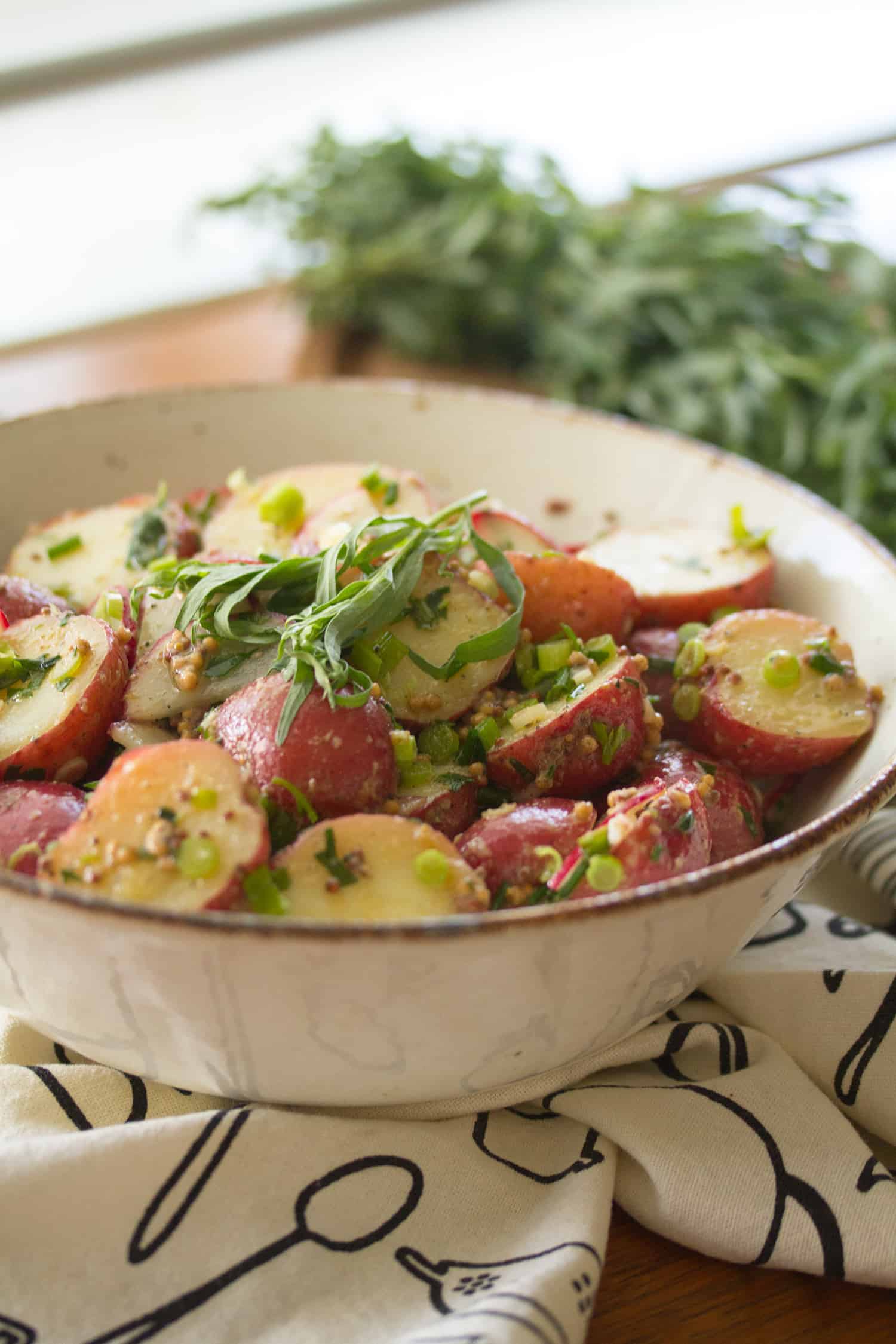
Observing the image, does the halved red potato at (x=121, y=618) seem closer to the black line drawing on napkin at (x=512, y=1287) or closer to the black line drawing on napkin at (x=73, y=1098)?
the black line drawing on napkin at (x=73, y=1098)

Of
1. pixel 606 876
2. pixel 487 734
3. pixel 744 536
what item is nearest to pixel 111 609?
pixel 487 734

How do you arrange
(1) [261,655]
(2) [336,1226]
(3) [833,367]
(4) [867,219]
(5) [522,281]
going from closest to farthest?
1. (2) [336,1226]
2. (1) [261,655]
3. (3) [833,367]
4. (5) [522,281]
5. (4) [867,219]

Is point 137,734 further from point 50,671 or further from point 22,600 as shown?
point 22,600

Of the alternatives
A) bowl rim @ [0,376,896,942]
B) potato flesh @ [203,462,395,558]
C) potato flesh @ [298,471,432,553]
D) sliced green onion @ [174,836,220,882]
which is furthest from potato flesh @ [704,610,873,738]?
sliced green onion @ [174,836,220,882]

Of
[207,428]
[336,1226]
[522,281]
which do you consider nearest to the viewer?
[336,1226]

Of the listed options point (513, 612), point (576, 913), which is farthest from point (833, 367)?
point (576, 913)

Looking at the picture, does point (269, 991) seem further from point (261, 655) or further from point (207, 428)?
point (207, 428)
